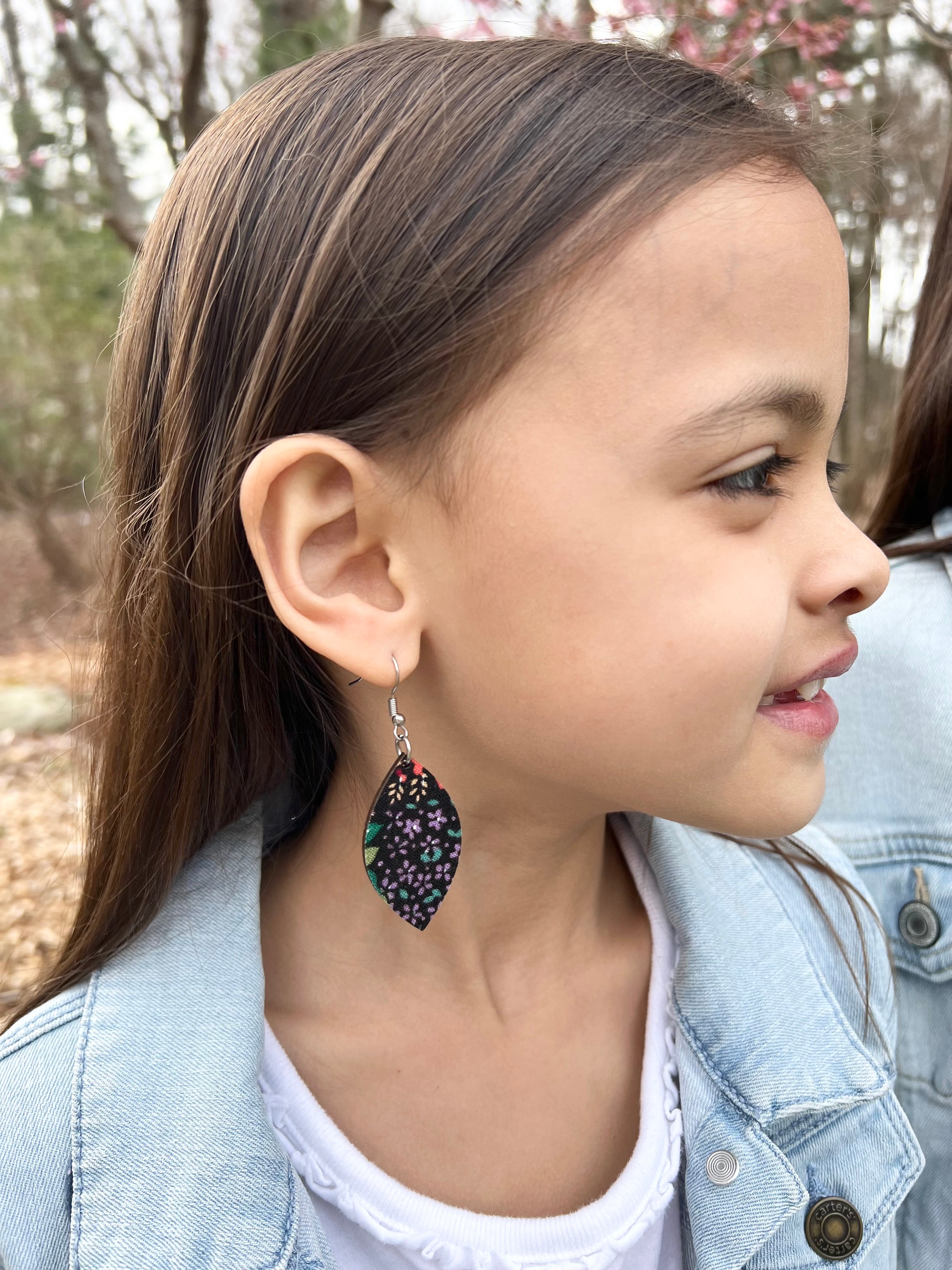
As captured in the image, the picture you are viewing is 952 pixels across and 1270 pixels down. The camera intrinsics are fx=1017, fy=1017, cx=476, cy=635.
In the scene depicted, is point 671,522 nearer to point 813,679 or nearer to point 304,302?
point 813,679

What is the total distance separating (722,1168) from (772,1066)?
160 millimetres

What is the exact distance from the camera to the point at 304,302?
3.80 feet

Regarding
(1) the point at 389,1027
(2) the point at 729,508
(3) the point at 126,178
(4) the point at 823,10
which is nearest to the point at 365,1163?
(1) the point at 389,1027

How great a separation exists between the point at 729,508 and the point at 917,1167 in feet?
3.36

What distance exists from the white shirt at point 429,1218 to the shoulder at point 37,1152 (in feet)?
0.81

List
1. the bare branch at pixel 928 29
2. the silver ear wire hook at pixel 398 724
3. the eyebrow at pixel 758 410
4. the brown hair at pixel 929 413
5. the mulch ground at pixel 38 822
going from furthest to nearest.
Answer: the bare branch at pixel 928 29
the mulch ground at pixel 38 822
the brown hair at pixel 929 413
the silver ear wire hook at pixel 398 724
the eyebrow at pixel 758 410

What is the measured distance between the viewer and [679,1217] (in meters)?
1.42

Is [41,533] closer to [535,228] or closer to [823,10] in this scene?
[823,10]

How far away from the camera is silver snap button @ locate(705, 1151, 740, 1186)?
1.36 meters

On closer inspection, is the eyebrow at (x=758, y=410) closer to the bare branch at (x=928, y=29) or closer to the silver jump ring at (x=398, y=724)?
the silver jump ring at (x=398, y=724)

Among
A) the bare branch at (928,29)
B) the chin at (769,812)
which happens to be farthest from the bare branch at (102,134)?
the chin at (769,812)

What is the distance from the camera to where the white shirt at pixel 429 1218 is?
50.3 inches

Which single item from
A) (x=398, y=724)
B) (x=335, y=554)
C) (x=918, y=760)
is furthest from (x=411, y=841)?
(x=918, y=760)

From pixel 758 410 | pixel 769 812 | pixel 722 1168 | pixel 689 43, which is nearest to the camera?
pixel 758 410
